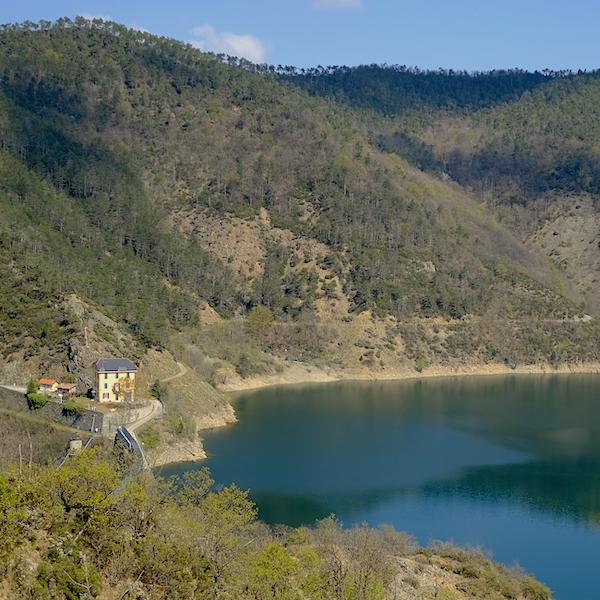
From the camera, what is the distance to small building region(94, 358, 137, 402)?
65.4 meters

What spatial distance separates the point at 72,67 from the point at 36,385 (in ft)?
338

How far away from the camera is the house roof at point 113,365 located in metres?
65.6

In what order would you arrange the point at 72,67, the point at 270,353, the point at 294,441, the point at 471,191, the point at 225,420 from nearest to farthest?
the point at 294,441
the point at 225,420
the point at 270,353
the point at 72,67
the point at 471,191

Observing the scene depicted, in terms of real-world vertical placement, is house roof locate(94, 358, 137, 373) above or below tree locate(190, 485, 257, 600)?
above

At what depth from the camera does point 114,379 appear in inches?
2603

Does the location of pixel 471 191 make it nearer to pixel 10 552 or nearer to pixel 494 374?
pixel 494 374

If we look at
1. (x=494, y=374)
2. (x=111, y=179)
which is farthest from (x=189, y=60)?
(x=494, y=374)

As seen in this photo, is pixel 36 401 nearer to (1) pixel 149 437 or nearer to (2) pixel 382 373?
(1) pixel 149 437

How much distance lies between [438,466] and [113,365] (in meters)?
29.9

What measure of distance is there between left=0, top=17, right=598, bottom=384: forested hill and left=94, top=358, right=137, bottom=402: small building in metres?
25.0

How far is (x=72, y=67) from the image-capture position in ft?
493

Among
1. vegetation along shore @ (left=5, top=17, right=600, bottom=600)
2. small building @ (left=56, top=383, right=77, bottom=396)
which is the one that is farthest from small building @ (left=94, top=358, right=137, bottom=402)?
small building @ (left=56, top=383, right=77, bottom=396)

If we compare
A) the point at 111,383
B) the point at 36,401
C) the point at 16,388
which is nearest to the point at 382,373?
the point at 111,383

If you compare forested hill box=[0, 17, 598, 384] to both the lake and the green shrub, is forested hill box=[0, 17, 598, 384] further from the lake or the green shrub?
the green shrub
